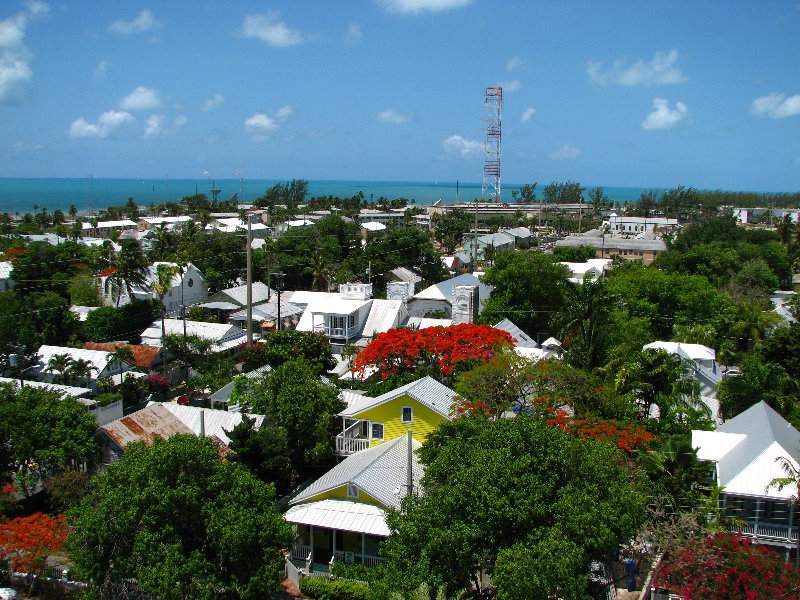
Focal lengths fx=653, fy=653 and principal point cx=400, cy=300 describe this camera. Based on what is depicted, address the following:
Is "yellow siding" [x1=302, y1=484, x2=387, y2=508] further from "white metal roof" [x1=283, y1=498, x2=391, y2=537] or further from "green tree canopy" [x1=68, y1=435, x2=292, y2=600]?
"green tree canopy" [x1=68, y1=435, x2=292, y2=600]

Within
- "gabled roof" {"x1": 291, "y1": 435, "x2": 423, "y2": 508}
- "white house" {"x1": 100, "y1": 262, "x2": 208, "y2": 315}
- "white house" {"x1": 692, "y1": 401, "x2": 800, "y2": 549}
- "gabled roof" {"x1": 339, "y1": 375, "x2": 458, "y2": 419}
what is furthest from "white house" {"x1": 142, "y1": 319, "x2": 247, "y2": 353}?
"white house" {"x1": 692, "y1": 401, "x2": 800, "y2": 549}

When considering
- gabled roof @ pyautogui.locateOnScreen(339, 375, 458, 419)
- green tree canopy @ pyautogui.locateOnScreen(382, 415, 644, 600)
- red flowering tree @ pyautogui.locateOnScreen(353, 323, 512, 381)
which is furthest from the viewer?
red flowering tree @ pyautogui.locateOnScreen(353, 323, 512, 381)

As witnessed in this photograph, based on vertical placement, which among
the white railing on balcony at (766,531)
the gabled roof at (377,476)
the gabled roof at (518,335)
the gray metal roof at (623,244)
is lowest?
the white railing on balcony at (766,531)

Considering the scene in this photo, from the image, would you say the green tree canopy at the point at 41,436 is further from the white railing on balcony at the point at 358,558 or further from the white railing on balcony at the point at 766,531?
the white railing on balcony at the point at 766,531

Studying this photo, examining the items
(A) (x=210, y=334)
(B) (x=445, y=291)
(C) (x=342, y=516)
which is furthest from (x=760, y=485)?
(A) (x=210, y=334)

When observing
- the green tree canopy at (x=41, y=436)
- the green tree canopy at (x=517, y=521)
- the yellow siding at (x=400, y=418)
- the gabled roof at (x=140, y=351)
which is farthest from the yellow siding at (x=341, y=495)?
the gabled roof at (x=140, y=351)

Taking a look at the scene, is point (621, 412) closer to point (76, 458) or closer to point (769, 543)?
point (769, 543)

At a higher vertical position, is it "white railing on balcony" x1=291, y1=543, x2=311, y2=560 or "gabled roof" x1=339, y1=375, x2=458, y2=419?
"gabled roof" x1=339, y1=375, x2=458, y2=419
